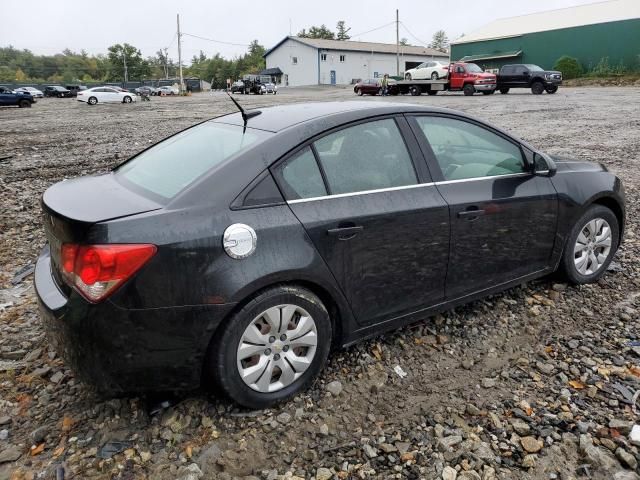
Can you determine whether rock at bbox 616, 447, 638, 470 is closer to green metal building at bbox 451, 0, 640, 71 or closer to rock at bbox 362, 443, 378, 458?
rock at bbox 362, 443, 378, 458

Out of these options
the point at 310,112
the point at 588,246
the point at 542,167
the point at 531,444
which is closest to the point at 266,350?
the point at 531,444

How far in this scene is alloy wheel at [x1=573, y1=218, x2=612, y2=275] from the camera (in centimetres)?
410

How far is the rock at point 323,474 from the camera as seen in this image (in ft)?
7.75

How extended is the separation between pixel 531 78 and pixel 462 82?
3879mm

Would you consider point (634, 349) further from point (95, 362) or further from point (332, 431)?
point (95, 362)

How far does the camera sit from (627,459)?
2391 millimetres

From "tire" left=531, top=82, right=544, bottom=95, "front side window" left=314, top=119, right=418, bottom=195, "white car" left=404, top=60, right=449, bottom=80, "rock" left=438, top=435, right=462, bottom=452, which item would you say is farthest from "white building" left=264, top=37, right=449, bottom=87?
"rock" left=438, top=435, right=462, bottom=452

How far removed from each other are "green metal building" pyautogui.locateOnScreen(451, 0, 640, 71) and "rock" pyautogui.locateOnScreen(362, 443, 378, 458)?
4939 cm

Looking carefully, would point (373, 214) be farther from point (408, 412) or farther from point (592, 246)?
point (592, 246)

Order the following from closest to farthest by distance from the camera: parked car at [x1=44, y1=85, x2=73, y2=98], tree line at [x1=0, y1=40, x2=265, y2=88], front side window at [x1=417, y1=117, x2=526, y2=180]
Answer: front side window at [x1=417, y1=117, x2=526, y2=180]
parked car at [x1=44, y1=85, x2=73, y2=98]
tree line at [x1=0, y1=40, x2=265, y2=88]

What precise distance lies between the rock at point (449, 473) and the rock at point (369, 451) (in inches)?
12.8

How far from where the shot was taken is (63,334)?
250cm

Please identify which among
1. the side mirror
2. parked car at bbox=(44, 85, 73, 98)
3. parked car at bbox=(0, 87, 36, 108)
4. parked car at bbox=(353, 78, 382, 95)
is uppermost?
parked car at bbox=(44, 85, 73, 98)

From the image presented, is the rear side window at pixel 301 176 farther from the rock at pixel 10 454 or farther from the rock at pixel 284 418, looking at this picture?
the rock at pixel 10 454
